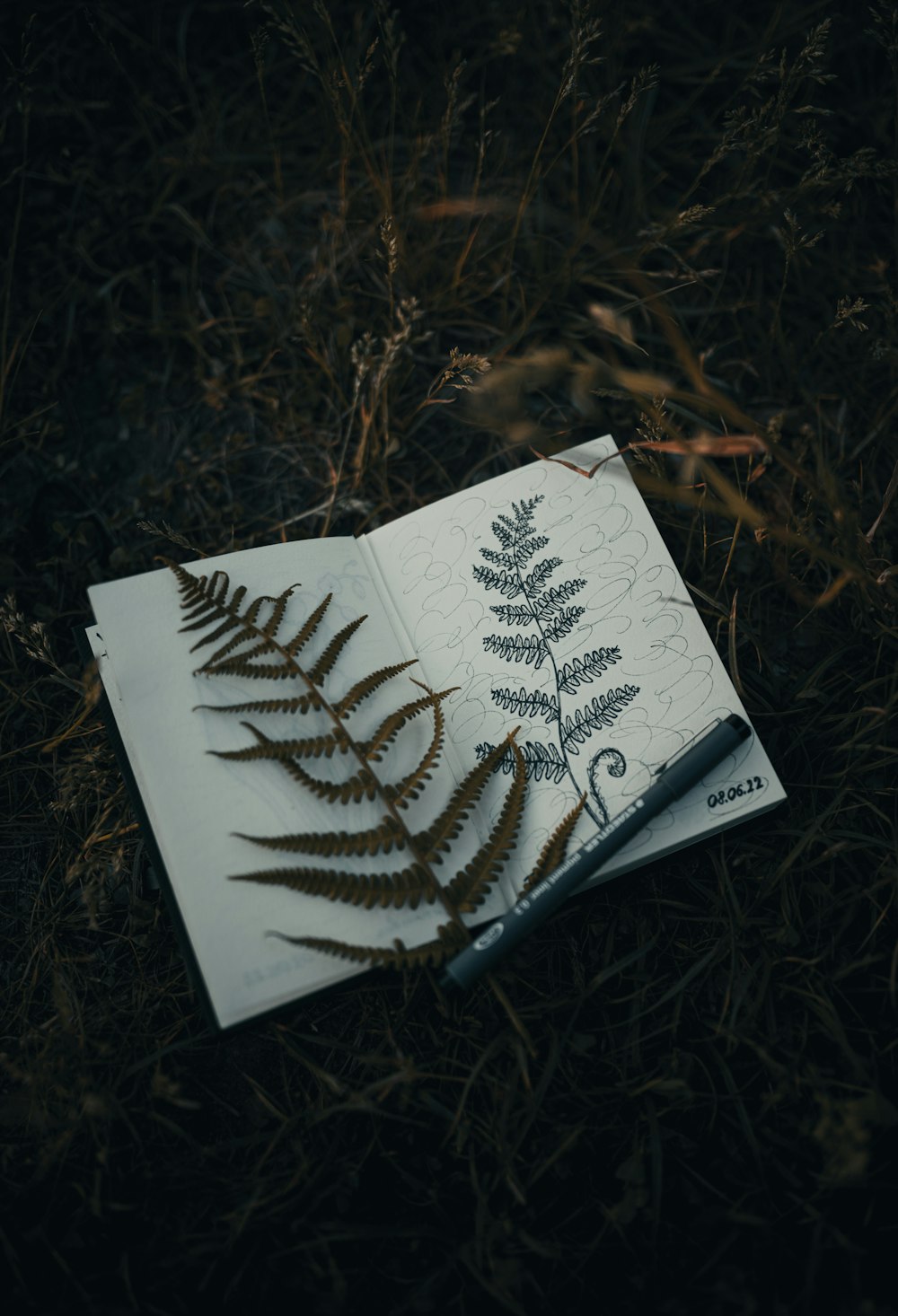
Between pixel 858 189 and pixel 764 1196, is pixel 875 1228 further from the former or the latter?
pixel 858 189

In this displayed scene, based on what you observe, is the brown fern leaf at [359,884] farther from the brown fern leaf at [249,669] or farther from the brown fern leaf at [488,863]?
the brown fern leaf at [249,669]

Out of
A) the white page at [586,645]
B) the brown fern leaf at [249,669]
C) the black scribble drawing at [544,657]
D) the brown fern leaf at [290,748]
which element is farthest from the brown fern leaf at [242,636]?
the black scribble drawing at [544,657]

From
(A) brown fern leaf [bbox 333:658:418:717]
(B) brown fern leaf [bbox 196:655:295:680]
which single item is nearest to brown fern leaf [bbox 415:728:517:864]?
(A) brown fern leaf [bbox 333:658:418:717]

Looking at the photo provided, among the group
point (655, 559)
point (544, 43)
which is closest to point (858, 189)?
point (544, 43)

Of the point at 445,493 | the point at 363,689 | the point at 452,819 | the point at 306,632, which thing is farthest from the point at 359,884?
the point at 445,493

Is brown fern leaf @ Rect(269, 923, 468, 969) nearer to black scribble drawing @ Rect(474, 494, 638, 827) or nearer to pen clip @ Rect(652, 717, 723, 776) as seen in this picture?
black scribble drawing @ Rect(474, 494, 638, 827)

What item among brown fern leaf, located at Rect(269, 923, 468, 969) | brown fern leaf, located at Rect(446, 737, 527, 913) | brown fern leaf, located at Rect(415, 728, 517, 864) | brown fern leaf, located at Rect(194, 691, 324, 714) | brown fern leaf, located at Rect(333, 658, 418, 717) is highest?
brown fern leaf, located at Rect(194, 691, 324, 714)
